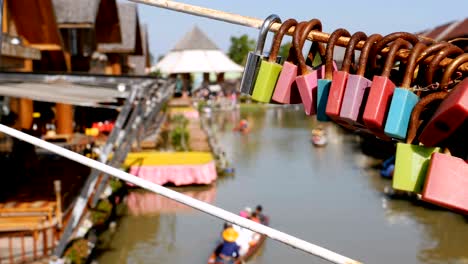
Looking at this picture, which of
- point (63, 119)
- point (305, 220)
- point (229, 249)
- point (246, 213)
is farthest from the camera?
point (63, 119)

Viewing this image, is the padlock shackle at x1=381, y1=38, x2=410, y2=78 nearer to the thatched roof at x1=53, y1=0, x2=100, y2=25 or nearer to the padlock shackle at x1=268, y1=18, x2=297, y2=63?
the padlock shackle at x1=268, y1=18, x2=297, y2=63

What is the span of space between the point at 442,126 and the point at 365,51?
0.34m

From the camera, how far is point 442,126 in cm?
157

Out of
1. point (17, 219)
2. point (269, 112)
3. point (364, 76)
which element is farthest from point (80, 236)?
point (269, 112)

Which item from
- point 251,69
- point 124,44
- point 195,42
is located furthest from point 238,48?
point 251,69

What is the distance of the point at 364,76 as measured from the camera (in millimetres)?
1870

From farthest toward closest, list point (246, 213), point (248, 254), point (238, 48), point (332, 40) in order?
point (238, 48) → point (246, 213) → point (248, 254) → point (332, 40)

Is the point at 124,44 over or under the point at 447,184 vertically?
under

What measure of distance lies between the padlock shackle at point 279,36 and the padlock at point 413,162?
539 millimetres

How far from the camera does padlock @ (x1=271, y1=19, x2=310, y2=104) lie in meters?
2.00

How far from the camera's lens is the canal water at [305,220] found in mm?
12891

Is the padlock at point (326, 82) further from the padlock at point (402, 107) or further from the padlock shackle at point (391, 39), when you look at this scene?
the padlock at point (402, 107)

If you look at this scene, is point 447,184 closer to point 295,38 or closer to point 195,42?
point 295,38

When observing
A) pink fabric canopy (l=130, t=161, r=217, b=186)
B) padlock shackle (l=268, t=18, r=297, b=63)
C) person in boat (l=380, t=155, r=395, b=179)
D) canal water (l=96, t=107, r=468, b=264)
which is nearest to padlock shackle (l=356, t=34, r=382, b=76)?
padlock shackle (l=268, t=18, r=297, b=63)
